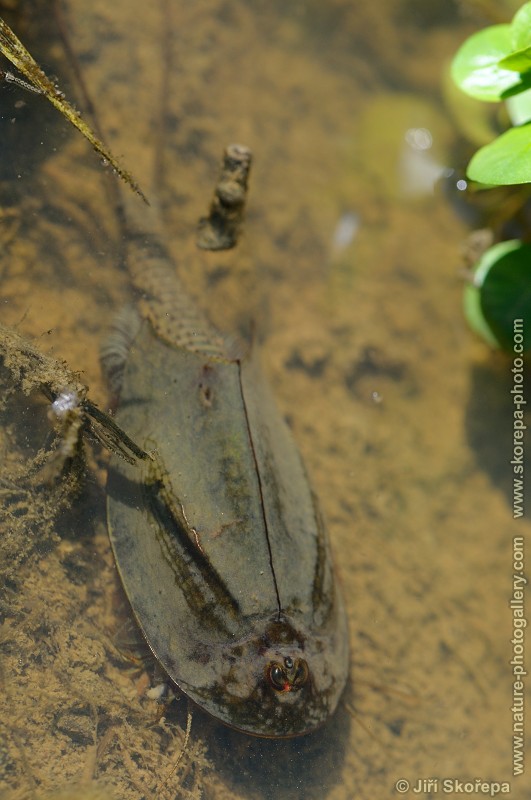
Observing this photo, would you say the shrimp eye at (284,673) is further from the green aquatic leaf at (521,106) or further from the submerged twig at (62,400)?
the green aquatic leaf at (521,106)

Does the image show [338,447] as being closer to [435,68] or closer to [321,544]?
[321,544]

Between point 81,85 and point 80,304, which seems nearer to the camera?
point 80,304

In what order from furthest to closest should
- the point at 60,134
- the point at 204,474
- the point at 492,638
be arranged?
the point at 492,638 → the point at 60,134 → the point at 204,474

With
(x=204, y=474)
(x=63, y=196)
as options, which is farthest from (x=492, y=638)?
Result: (x=63, y=196)

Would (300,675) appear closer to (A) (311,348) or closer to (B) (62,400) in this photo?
(B) (62,400)

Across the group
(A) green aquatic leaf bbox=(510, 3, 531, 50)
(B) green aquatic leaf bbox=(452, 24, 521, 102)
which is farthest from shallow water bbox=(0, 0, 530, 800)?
(A) green aquatic leaf bbox=(510, 3, 531, 50)

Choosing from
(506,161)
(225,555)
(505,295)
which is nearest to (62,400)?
(225,555)
